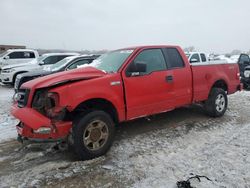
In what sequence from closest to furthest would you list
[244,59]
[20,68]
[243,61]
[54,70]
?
[54,70] → [20,68] → [243,61] → [244,59]

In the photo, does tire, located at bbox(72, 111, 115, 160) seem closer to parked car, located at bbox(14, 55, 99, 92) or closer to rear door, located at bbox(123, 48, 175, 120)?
rear door, located at bbox(123, 48, 175, 120)

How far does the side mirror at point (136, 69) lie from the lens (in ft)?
16.8

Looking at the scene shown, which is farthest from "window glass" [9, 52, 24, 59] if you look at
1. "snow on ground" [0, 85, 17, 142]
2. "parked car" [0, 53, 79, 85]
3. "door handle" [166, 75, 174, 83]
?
"door handle" [166, 75, 174, 83]

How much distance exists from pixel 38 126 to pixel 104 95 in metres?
1.20

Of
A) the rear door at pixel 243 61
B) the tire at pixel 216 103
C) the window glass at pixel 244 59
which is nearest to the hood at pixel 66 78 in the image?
the tire at pixel 216 103

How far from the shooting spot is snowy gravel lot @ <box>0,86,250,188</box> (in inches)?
152

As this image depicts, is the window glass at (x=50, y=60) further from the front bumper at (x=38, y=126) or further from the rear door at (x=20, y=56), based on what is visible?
the front bumper at (x=38, y=126)

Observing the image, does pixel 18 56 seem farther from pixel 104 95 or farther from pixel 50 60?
pixel 104 95

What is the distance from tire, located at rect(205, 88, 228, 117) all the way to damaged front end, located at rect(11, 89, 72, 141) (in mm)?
3969

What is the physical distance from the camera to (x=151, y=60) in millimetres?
5742

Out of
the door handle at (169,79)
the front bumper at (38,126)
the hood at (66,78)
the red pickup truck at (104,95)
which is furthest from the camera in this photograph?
the door handle at (169,79)

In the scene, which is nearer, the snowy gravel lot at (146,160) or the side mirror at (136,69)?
the snowy gravel lot at (146,160)

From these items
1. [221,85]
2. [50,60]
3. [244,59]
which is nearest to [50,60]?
[50,60]

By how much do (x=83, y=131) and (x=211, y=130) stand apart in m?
3.06
